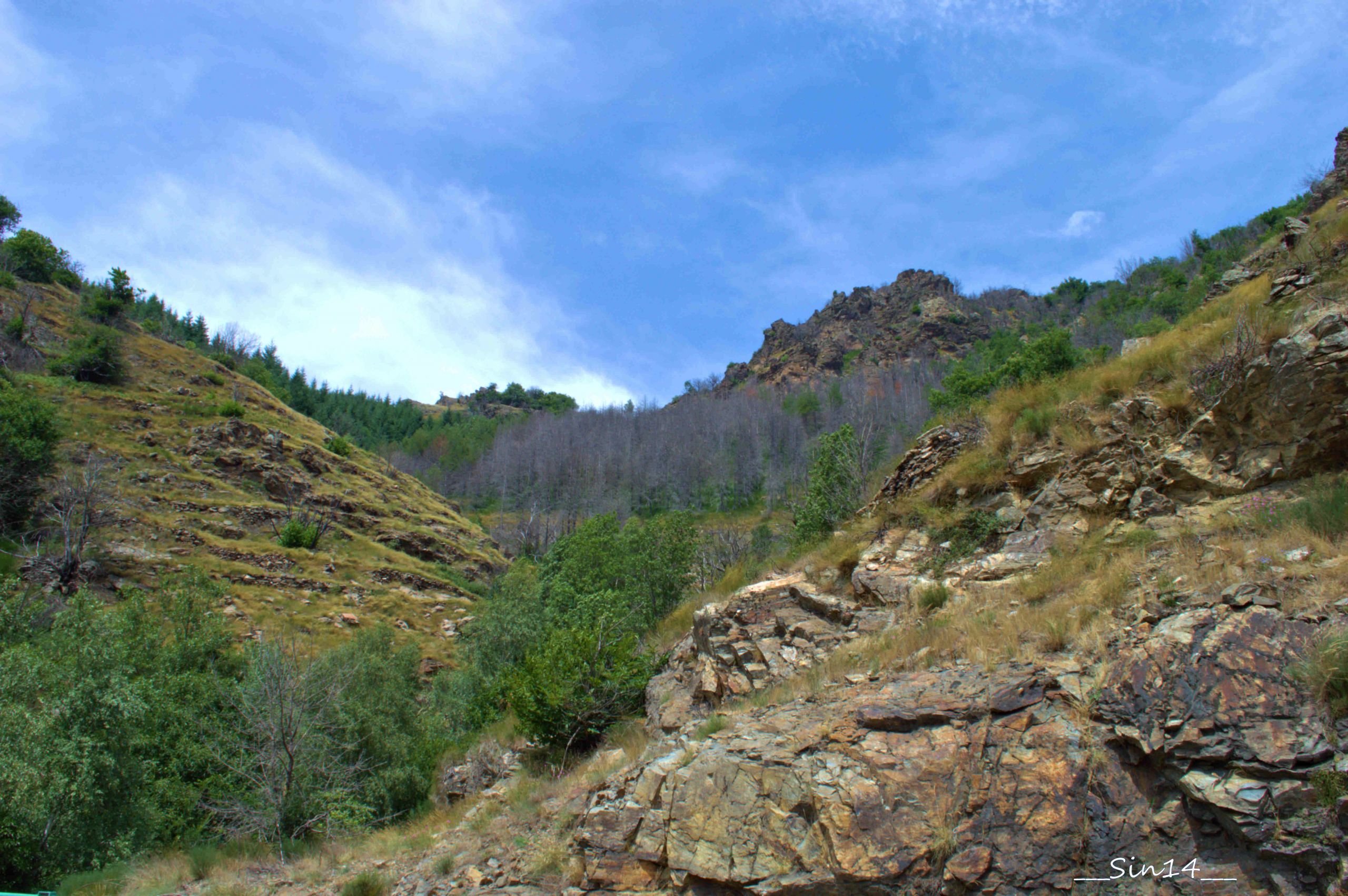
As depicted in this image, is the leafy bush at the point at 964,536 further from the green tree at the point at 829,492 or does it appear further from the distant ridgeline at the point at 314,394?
the distant ridgeline at the point at 314,394

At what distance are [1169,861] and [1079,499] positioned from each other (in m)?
6.29

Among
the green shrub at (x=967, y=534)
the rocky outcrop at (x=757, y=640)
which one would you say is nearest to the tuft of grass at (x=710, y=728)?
the rocky outcrop at (x=757, y=640)

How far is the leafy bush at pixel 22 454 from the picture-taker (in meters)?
36.2

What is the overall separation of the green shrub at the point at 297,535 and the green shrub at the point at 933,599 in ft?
136

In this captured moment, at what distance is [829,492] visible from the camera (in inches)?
927

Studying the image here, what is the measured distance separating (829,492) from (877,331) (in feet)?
403

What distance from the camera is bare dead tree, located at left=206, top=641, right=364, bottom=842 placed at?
15.8m

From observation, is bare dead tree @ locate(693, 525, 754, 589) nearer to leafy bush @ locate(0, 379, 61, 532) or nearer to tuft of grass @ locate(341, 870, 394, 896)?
tuft of grass @ locate(341, 870, 394, 896)

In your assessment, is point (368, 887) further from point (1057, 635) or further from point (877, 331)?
point (877, 331)

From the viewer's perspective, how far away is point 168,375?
53.8m

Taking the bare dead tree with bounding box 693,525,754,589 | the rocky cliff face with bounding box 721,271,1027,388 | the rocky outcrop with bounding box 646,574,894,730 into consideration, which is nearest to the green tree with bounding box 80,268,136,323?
the bare dead tree with bounding box 693,525,754,589

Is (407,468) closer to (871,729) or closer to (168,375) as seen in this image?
(168,375)

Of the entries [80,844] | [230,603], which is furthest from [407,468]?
[80,844]

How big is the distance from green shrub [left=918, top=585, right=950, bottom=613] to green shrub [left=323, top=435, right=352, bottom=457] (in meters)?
58.1
